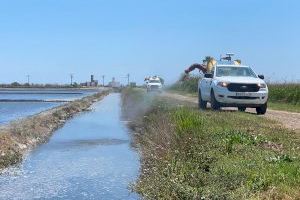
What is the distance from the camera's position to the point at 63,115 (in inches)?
1452

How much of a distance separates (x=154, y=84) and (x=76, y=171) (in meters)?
50.0

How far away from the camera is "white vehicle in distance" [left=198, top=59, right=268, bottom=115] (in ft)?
73.5

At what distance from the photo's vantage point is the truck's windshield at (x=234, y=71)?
2364 cm

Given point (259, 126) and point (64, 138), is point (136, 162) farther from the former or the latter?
point (64, 138)

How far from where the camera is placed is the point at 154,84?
213 feet

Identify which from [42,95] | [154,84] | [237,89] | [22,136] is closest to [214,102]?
[237,89]

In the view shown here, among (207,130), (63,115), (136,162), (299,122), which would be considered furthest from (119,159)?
(63,115)

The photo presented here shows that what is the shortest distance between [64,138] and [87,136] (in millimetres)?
1121

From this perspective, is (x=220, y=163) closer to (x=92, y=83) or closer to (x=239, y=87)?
(x=239, y=87)

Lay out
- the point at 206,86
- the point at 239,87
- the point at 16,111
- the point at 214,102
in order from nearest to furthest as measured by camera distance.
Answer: the point at 239,87 < the point at 214,102 < the point at 206,86 < the point at 16,111

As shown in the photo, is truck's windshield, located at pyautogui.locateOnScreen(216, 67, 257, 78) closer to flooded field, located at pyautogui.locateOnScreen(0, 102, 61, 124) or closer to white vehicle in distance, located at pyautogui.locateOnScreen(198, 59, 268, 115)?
white vehicle in distance, located at pyautogui.locateOnScreen(198, 59, 268, 115)

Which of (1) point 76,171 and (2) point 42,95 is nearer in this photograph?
(1) point 76,171

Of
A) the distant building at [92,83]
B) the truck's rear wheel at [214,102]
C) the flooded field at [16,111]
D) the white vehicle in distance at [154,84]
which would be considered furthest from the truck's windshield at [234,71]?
the distant building at [92,83]

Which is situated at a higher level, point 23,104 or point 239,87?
point 239,87
